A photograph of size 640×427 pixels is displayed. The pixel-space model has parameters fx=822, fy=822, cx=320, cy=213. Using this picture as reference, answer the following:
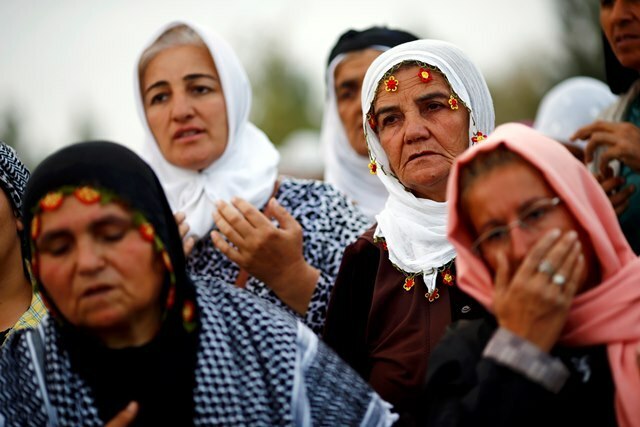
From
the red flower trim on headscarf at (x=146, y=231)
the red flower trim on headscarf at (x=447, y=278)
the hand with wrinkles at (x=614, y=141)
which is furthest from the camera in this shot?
the hand with wrinkles at (x=614, y=141)

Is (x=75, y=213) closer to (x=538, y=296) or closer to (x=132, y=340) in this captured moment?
(x=132, y=340)

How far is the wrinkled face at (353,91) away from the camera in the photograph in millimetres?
4668

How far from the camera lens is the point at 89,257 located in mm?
2330

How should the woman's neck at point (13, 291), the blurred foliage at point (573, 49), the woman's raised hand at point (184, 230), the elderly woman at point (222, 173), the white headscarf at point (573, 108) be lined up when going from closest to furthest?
the woman's neck at point (13, 291) → the elderly woman at point (222, 173) → the woman's raised hand at point (184, 230) → the white headscarf at point (573, 108) → the blurred foliage at point (573, 49)

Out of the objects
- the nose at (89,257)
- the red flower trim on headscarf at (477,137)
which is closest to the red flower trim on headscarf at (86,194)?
the nose at (89,257)

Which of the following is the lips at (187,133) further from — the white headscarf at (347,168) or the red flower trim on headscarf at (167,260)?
the red flower trim on headscarf at (167,260)

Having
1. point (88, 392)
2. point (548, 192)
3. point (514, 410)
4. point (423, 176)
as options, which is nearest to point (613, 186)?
point (423, 176)

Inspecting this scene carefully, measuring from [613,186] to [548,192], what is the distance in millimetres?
1438

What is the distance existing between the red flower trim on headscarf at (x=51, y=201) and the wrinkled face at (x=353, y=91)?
8.23ft

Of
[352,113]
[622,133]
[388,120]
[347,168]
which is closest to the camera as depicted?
[388,120]

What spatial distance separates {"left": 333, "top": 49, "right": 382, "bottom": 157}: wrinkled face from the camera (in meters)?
4.67

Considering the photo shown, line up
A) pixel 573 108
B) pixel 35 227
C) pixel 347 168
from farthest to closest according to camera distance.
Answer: pixel 573 108
pixel 347 168
pixel 35 227

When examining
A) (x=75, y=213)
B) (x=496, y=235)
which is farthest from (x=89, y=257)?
(x=496, y=235)

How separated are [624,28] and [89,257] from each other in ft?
8.86
